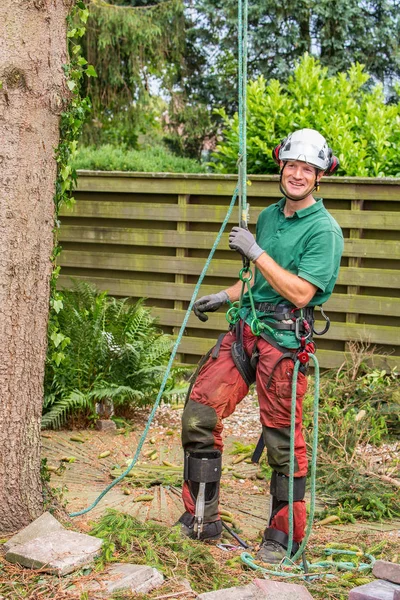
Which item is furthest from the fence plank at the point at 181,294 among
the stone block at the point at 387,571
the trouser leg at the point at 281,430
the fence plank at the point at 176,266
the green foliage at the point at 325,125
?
the stone block at the point at 387,571

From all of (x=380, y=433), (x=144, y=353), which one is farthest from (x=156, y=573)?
(x=144, y=353)

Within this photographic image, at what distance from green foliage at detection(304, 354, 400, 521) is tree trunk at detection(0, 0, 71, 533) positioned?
1863 mm

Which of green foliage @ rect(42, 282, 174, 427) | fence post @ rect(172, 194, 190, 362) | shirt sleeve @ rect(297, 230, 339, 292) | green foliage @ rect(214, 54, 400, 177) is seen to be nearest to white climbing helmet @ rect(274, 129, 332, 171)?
shirt sleeve @ rect(297, 230, 339, 292)

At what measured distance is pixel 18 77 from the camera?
145 inches

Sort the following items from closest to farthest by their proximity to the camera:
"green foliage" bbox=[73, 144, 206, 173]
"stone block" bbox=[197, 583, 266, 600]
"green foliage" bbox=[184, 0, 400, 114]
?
"stone block" bbox=[197, 583, 266, 600], "green foliage" bbox=[73, 144, 206, 173], "green foliage" bbox=[184, 0, 400, 114]

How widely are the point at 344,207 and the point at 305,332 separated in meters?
3.32

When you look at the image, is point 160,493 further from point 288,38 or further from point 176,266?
point 288,38

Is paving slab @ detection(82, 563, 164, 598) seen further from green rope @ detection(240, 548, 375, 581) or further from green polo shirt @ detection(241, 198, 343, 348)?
green polo shirt @ detection(241, 198, 343, 348)

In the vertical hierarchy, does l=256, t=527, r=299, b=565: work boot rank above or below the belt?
below

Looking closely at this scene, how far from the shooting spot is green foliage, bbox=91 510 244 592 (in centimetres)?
354

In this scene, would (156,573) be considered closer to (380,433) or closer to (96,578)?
(96,578)

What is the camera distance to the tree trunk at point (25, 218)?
369cm

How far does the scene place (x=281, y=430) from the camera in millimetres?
4086

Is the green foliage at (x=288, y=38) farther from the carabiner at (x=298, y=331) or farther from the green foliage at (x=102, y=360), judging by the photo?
the carabiner at (x=298, y=331)
